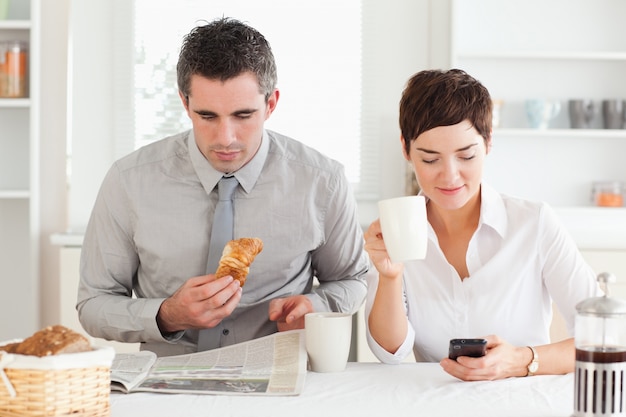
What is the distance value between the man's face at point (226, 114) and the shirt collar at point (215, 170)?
78mm

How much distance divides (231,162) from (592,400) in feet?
3.39

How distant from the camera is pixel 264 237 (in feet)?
6.91

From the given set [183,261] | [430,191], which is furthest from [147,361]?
[430,191]

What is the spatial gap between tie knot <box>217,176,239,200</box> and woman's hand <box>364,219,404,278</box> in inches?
19.4

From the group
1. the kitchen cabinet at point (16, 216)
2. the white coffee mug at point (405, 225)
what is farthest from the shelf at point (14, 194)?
the white coffee mug at point (405, 225)

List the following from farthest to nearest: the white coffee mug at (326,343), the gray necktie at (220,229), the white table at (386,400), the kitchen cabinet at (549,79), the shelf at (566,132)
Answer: the kitchen cabinet at (549,79) < the shelf at (566,132) < the gray necktie at (220,229) < the white coffee mug at (326,343) < the white table at (386,400)

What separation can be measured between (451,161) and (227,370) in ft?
2.05

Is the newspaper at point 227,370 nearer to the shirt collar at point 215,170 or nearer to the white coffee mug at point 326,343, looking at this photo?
the white coffee mug at point 326,343

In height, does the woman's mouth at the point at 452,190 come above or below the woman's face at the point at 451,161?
below

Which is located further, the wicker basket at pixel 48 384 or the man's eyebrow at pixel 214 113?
the man's eyebrow at pixel 214 113

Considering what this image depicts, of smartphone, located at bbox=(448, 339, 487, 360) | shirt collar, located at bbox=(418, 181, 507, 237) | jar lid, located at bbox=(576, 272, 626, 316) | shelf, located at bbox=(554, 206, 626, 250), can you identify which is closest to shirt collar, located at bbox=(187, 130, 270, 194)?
shirt collar, located at bbox=(418, 181, 507, 237)

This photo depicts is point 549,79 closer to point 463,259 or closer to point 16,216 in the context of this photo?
point 463,259

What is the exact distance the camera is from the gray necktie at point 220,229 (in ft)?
6.65

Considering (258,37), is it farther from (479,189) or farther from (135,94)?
(135,94)
